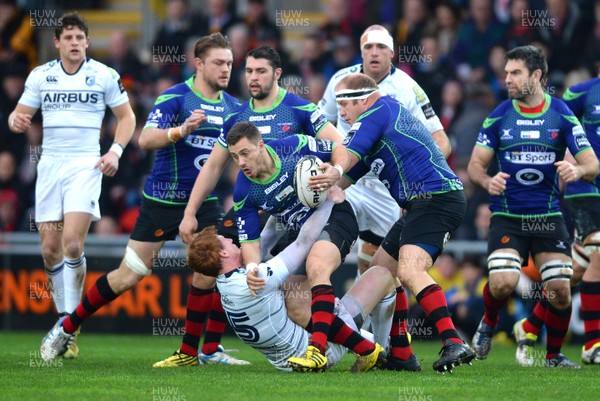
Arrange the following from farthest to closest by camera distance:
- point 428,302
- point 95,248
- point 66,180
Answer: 1. point 95,248
2. point 66,180
3. point 428,302

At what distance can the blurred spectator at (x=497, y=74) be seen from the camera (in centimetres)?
1499

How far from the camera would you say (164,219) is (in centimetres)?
1026

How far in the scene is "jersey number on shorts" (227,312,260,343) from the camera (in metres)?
8.29

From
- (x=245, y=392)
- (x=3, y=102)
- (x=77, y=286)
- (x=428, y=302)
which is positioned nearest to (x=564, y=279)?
(x=428, y=302)

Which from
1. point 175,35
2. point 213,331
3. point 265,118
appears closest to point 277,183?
point 265,118

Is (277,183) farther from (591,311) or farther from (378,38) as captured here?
(591,311)

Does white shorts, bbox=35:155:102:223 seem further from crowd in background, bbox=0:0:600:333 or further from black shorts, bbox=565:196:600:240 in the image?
black shorts, bbox=565:196:600:240

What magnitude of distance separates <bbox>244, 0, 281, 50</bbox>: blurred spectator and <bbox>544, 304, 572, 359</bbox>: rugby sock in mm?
8325

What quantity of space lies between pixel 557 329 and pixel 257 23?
347 inches

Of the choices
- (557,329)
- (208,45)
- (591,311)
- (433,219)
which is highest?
(208,45)

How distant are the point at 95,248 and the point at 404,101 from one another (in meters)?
→ 6.47

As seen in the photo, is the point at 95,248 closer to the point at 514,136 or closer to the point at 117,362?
the point at 117,362

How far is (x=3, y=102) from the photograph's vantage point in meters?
18.5

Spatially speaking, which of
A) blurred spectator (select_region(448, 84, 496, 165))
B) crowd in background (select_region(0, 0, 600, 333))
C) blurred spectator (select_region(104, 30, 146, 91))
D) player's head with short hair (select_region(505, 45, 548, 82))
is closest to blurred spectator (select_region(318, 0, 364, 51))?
crowd in background (select_region(0, 0, 600, 333))
